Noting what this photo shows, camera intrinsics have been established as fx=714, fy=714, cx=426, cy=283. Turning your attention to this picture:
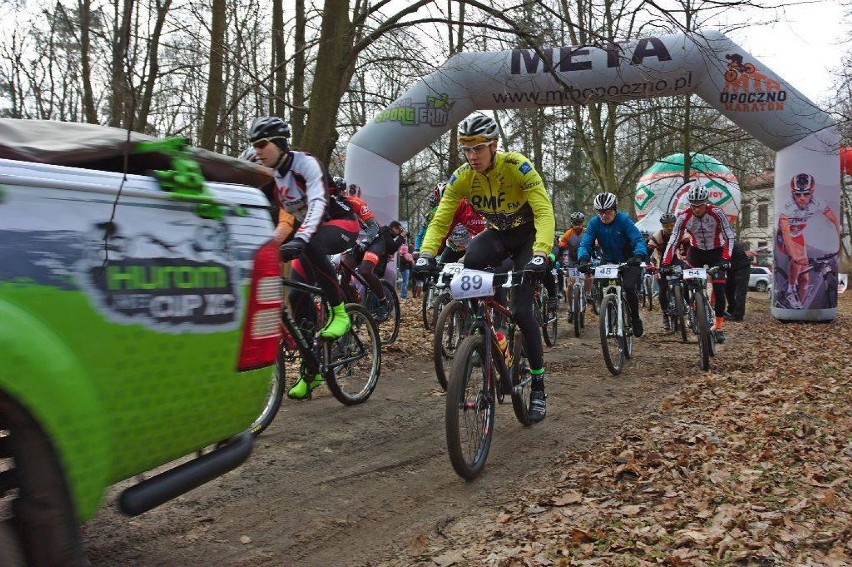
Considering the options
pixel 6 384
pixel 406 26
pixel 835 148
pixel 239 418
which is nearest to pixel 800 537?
pixel 239 418

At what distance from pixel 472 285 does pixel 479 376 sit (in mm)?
574

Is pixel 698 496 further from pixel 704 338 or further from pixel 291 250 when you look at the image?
pixel 704 338

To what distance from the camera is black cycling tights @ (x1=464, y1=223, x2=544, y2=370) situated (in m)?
5.02

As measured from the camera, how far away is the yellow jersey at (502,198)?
5.06m

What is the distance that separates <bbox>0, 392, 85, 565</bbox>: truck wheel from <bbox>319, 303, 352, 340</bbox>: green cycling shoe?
3.60 metres

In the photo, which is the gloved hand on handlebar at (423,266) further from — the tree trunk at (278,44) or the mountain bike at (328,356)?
the tree trunk at (278,44)

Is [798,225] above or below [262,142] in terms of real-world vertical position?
below

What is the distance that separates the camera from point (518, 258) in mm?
5602

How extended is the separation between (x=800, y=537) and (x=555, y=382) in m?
4.20

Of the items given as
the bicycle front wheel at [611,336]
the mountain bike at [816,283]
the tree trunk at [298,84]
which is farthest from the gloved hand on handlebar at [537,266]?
the mountain bike at [816,283]

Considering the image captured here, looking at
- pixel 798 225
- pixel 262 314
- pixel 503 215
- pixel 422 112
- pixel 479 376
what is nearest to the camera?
pixel 262 314

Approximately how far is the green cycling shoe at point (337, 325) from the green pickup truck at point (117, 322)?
2.73 m

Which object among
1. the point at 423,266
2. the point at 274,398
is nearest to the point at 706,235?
the point at 423,266

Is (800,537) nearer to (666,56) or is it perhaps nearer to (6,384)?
(6,384)
